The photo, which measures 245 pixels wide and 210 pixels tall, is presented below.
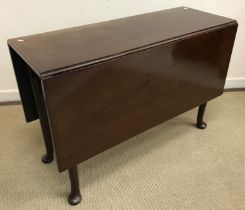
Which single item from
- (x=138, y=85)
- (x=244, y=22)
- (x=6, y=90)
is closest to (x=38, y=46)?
(x=138, y=85)

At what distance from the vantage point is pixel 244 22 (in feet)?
6.23

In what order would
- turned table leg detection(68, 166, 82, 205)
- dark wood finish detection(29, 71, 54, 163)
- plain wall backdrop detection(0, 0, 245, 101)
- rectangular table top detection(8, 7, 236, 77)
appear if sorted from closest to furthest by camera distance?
rectangular table top detection(8, 7, 236, 77), dark wood finish detection(29, 71, 54, 163), turned table leg detection(68, 166, 82, 205), plain wall backdrop detection(0, 0, 245, 101)

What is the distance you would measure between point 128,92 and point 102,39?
0.83 ft

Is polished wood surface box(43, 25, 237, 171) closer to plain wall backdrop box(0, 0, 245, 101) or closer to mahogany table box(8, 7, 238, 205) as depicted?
mahogany table box(8, 7, 238, 205)

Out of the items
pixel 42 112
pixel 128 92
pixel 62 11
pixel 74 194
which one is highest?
pixel 62 11

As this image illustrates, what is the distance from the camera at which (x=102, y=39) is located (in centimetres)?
116

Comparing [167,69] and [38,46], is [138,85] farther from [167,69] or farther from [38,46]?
[38,46]

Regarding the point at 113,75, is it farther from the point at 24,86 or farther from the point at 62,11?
the point at 62,11

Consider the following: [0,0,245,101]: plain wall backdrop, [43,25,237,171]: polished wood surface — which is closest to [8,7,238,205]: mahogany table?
[43,25,237,171]: polished wood surface

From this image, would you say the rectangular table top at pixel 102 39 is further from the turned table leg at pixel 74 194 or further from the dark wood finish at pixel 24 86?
the turned table leg at pixel 74 194

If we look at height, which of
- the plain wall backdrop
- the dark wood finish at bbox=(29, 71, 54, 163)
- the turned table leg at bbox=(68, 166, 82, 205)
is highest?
the plain wall backdrop

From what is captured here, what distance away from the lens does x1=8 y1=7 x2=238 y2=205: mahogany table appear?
3.18 ft

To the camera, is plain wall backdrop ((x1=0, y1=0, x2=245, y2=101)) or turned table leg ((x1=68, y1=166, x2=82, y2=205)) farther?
plain wall backdrop ((x1=0, y1=0, x2=245, y2=101))

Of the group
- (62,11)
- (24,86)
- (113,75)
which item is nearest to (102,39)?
(113,75)
